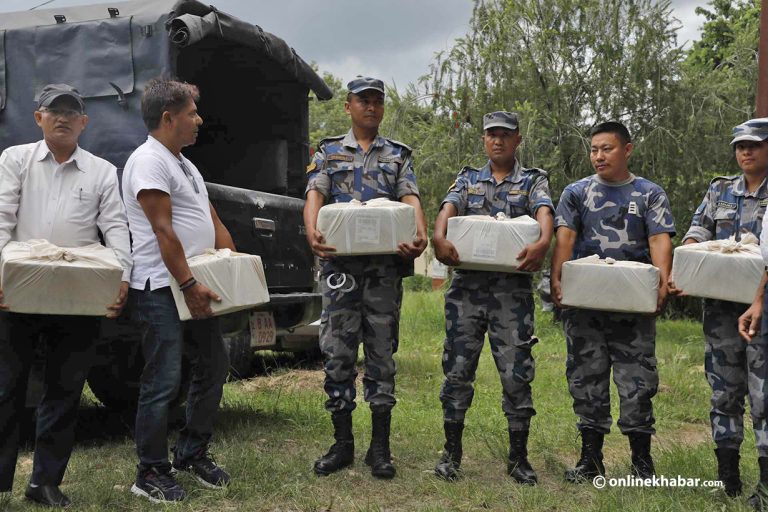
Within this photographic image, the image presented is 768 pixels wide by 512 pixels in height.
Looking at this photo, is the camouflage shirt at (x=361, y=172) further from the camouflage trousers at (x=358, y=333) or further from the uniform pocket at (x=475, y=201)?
the uniform pocket at (x=475, y=201)

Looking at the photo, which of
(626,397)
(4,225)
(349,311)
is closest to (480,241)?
(349,311)

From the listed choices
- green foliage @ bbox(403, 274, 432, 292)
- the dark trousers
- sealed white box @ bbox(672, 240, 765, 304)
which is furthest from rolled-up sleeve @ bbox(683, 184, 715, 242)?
green foliage @ bbox(403, 274, 432, 292)

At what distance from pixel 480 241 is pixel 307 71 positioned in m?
2.65

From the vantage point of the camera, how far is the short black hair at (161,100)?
12.6ft

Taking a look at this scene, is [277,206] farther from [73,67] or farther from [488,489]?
[488,489]

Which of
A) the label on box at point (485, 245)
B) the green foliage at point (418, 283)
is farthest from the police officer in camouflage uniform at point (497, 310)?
the green foliage at point (418, 283)

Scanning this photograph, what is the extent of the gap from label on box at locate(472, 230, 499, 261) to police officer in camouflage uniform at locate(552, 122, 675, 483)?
1.24 feet

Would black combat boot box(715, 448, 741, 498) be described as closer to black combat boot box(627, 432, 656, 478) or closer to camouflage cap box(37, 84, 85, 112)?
black combat boot box(627, 432, 656, 478)

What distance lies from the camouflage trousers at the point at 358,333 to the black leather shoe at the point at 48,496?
4.35ft

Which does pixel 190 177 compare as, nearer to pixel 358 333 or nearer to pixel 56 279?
pixel 56 279

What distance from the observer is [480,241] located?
4.07 m

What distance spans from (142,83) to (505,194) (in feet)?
6.87

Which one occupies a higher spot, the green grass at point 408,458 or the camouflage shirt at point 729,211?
the camouflage shirt at point 729,211

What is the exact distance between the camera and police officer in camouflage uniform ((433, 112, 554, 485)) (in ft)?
13.9
